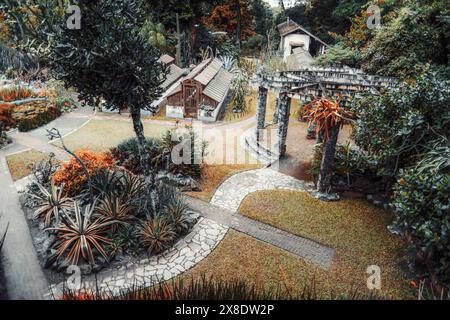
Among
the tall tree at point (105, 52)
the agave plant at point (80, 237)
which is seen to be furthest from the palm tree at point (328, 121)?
the agave plant at point (80, 237)

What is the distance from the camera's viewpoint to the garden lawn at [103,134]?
1684 centimetres

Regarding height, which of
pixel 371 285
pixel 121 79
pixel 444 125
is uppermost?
pixel 121 79

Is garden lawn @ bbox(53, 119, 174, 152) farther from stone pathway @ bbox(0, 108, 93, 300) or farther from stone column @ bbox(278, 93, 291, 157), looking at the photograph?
stone column @ bbox(278, 93, 291, 157)

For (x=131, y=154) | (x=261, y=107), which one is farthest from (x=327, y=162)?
(x=131, y=154)

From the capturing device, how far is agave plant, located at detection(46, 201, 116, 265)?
8.36 m

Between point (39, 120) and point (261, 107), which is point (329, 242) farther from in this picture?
point (39, 120)

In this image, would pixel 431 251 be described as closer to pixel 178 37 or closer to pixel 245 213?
pixel 245 213

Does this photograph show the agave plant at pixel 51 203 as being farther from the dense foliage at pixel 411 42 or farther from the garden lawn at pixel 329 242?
the dense foliage at pixel 411 42

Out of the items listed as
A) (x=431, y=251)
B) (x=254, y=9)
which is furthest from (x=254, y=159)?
(x=254, y=9)

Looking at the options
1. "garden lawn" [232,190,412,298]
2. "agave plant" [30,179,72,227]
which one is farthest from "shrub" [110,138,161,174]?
"garden lawn" [232,190,412,298]

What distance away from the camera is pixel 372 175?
1179cm

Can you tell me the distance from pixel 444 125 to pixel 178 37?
28078mm

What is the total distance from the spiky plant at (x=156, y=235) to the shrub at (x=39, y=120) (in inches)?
551
